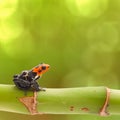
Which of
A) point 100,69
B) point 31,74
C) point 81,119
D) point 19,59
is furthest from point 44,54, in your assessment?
point 31,74

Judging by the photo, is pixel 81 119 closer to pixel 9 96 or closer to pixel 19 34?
pixel 19 34

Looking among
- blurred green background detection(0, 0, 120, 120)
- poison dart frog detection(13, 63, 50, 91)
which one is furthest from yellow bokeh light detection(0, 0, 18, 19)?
Answer: poison dart frog detection(13, 63, 50, 91)

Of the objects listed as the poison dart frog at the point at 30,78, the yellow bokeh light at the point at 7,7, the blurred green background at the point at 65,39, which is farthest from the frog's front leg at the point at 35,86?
the yellow bokeh light at the point at 7,7

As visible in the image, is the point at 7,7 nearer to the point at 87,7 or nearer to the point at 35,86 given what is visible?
the point at 87,7

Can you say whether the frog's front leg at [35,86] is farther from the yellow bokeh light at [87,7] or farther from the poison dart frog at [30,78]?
the yellow bokeh light at [87,7]

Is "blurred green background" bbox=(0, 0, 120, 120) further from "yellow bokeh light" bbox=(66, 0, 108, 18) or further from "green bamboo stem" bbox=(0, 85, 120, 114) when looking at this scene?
"green bamboo stem" bbox=(0, 85, 120, 114)
